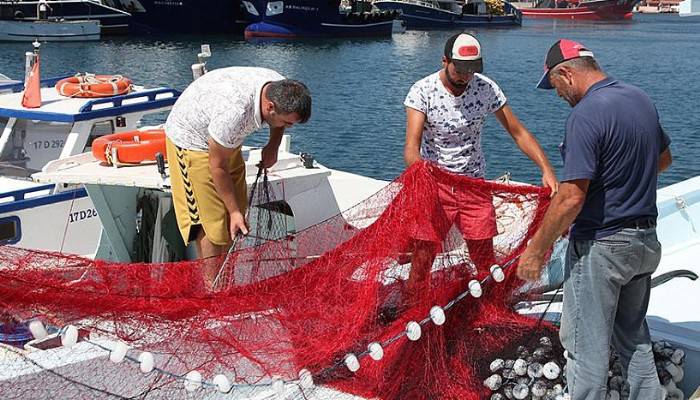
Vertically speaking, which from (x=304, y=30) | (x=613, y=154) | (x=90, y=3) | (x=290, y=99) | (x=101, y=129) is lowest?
(x=304, y=30)

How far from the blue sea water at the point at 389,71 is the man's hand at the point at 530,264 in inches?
560

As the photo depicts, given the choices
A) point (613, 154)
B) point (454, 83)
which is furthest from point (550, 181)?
point (613, 154)

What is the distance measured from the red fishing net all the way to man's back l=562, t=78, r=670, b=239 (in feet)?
2.84

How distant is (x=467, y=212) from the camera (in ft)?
16.6

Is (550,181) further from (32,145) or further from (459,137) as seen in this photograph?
(32,145)

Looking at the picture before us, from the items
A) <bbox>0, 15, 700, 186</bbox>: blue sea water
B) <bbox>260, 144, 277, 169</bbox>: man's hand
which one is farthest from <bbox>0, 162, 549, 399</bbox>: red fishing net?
<bbox>0, 15, 700, 186</bbox>: blue sea water

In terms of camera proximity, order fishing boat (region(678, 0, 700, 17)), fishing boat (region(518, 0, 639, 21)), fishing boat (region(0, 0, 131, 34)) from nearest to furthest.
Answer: fishing boat (region(0, 0, 131, 34))
fishing boat (region(518, 0, 639, 21))
fishing boat (region(678, 0, 700, 17))

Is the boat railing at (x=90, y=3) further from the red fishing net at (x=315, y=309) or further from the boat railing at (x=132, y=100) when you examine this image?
the red fishing net at (x=315, y=309)

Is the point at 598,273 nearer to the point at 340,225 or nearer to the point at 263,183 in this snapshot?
the point at 340,225

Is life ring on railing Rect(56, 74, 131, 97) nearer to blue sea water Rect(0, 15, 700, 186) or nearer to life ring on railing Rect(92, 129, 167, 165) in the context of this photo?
life ring on railing Rect(92, 129, 167, 165)

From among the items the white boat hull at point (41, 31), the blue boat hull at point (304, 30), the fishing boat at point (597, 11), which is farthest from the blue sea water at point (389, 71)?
the fishing boat at point (597, 11)

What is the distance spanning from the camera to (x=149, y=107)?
9758 millimetres

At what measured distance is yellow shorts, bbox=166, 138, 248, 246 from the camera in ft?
18.1

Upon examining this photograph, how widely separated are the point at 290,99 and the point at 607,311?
6.23 feet
